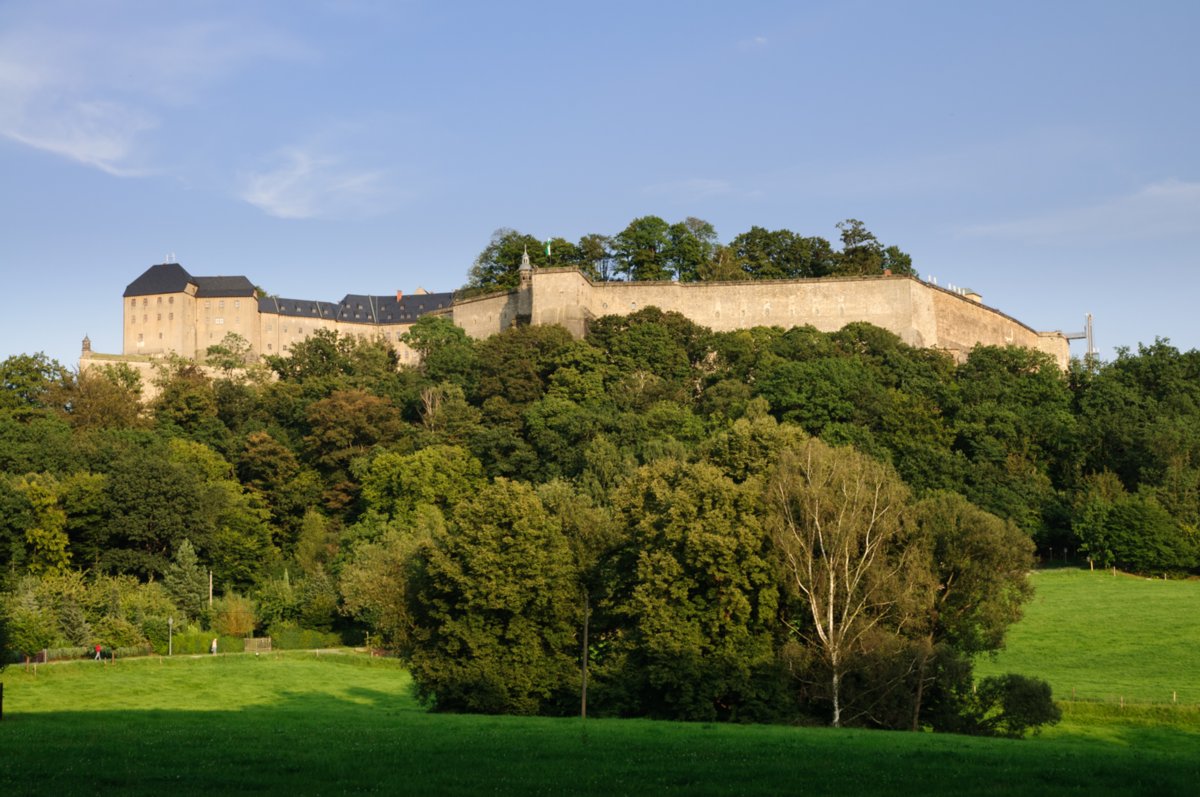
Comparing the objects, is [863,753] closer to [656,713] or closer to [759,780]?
[759,780]

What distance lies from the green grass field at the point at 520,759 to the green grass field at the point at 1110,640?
890 cm

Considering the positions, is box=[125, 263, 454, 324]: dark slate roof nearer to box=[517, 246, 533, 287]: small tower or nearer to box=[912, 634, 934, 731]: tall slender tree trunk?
box=[517, 246, 533, 287]: small tower

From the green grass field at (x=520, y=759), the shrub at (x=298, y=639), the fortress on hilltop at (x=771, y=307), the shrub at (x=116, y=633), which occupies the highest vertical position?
the fortress on hilltop at (x=771, y=307)

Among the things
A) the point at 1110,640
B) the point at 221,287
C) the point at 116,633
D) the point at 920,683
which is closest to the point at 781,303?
the point at 1110,640

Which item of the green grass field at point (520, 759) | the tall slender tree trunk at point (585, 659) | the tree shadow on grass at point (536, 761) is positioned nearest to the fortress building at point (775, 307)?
the tall slender tree trunk at point (585, 659)

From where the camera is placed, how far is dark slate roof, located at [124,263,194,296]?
10600 cm

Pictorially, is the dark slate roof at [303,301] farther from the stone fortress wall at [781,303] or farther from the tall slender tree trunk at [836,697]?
the tall slender tree trunk at [836,697]

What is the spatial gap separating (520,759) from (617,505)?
16.9 m

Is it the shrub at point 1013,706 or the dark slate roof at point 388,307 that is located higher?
the dark slate roof at point 388,307

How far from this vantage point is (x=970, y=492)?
2250 inches

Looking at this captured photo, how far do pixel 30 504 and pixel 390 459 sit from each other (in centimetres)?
1598

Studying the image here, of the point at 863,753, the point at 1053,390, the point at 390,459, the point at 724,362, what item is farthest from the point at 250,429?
the point at 863,753

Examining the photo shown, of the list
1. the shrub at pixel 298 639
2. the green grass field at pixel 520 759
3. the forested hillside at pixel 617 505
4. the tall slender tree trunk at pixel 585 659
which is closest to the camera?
the green grass field at pixel 520 759

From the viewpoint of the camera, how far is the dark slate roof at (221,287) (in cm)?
10669
